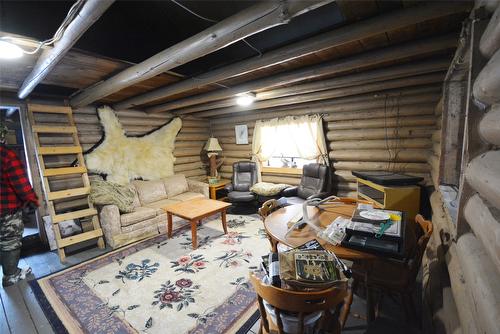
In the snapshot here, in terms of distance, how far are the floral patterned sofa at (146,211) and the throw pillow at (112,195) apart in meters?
0.10

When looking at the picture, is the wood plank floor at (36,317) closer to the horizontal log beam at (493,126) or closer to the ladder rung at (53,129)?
the horizontal log beam at (493,126)

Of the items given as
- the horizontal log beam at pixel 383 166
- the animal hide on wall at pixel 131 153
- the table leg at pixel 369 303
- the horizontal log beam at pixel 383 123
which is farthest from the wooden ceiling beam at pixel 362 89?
the table leg at pixel 369 303

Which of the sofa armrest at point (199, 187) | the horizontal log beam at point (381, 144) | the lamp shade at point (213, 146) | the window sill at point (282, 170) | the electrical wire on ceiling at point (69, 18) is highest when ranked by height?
the electrical wire on ceiling at point (69, 18)

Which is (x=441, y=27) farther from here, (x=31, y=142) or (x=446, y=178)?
(x=31, y=142)

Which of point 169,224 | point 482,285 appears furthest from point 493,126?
point 169,224

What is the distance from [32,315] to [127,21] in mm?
3330

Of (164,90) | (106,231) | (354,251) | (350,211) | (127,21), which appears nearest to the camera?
(354,251)

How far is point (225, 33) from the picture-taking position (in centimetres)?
154

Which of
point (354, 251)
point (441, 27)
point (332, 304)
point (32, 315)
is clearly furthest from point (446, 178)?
point (32, 315)

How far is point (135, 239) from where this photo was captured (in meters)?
3.62

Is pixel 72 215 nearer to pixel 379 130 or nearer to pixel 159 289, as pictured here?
pixel 159 289

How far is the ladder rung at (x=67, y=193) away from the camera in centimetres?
323

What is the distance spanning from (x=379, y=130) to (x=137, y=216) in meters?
4.29

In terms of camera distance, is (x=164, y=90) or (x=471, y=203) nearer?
(x=471, y=203)
